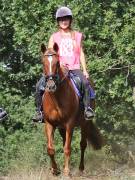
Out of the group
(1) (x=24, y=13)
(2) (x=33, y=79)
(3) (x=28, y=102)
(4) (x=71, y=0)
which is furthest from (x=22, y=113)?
(4) (x=71, y=0)

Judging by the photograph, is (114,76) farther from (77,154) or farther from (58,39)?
(58,39)

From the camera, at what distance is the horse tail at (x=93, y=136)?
39.7 feet

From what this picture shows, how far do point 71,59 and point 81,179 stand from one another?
2.19m

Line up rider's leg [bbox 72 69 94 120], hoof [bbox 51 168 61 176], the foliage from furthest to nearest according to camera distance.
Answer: the foliage, rider's leg [bbox 72 69 94 120], hoof [bbox 51 168 61 176]

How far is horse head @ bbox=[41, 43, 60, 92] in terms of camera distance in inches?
368

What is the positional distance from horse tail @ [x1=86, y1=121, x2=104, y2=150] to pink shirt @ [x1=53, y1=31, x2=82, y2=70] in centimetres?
192

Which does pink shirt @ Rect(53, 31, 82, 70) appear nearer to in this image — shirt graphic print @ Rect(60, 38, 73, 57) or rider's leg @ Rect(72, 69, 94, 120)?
shirt graphic print @ Rect(60, 38, 73, 57)

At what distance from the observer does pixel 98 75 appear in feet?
56.4

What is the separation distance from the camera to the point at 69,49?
33.9 ft

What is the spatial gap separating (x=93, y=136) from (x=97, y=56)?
5163 millimetres

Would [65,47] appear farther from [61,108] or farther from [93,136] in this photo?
[93,136]

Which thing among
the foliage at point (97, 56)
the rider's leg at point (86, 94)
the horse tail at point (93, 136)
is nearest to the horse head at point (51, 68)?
the rider's leg at point (86, 94)

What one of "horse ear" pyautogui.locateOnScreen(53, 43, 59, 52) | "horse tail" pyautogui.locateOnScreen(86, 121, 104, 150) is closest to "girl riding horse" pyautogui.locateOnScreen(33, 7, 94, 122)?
"horse ear" pyautogui.locateOnScreen(53, 43, 59, 52)

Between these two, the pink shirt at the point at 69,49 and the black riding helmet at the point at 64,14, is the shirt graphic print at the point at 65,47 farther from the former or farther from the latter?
the black riding helmet at the point at 64,14
